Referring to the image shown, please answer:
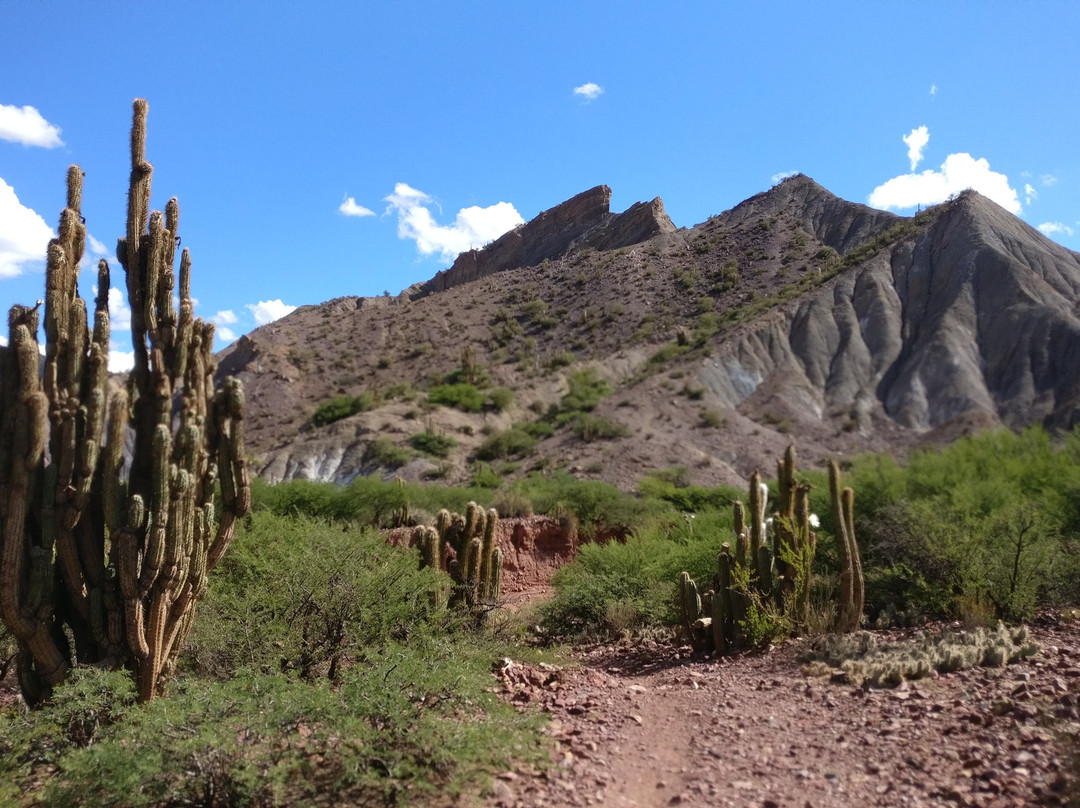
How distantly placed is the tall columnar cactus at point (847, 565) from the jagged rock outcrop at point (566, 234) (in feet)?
184

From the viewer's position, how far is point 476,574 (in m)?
11.3

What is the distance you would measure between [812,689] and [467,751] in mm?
3503

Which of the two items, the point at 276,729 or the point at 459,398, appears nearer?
the point at 276,729

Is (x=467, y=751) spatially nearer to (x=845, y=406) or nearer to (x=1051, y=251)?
(x=845, y=406)

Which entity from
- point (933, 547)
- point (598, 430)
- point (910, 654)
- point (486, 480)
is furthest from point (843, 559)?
point (598, 430)

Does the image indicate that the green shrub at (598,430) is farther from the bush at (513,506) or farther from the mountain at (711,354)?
the bush at (513,506)

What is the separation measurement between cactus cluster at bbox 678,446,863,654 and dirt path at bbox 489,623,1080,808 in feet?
4.42

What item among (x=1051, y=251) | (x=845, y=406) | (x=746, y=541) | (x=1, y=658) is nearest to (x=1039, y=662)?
(x=746, y=541)

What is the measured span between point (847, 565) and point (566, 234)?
65.0 metres

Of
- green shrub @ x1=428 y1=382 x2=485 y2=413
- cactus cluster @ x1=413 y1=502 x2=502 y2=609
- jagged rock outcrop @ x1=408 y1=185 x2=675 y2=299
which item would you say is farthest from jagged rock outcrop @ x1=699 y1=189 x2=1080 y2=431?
cactus cluster @ x1=413 y1=502 x2=502 y2=609

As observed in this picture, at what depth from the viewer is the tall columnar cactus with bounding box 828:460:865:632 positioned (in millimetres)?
9453

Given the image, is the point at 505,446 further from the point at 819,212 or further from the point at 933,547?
the point at 819,212

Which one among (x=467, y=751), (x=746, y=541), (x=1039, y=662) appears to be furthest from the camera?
(x=746, y=541)

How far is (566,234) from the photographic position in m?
72.6
